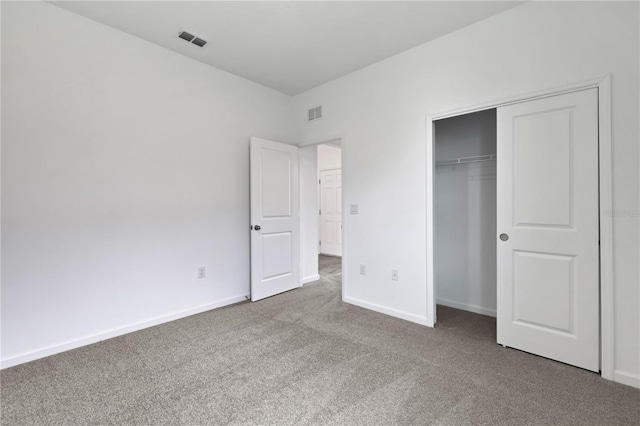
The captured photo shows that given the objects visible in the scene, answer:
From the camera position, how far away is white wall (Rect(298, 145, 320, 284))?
14.8 ft

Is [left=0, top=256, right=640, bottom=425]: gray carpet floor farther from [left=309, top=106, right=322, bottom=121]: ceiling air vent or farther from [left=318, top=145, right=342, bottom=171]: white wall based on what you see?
→ [left=318, top=145, right=342, bottom=171]: white wall

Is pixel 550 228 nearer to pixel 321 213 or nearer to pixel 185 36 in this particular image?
pixel 185 36

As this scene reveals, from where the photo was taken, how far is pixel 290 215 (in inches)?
166

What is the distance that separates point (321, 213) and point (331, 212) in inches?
13.1

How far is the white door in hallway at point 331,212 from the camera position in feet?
23.1

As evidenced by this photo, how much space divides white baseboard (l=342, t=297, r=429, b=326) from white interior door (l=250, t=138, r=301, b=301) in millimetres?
962

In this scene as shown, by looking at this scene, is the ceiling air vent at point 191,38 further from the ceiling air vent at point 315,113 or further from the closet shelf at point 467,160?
the closet shelf at point 467,160

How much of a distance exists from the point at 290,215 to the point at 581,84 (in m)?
3.22

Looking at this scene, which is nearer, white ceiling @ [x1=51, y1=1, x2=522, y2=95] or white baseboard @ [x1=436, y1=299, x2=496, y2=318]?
white ceiling @ [x1=51, y1=1, x2=522, y2=95]

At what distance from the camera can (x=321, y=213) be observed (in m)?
7.46

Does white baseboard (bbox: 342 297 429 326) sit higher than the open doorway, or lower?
lower

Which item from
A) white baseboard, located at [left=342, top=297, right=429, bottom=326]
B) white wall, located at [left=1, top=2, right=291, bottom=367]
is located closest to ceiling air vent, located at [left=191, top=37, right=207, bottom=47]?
white wall, located at [left=1, top=2, right=291, bottom=367]

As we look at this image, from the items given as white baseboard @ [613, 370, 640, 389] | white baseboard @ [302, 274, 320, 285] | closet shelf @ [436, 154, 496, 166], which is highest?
closet shelf @ [436, 154, 496, 166]

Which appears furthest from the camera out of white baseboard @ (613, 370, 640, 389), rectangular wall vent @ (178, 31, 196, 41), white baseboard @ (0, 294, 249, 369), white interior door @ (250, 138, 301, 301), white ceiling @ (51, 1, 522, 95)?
white interior door @ (250, 138, 301, 301)
